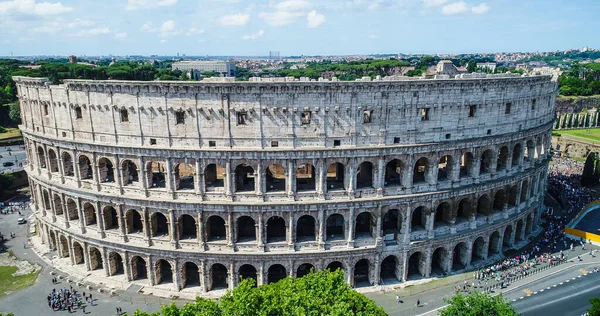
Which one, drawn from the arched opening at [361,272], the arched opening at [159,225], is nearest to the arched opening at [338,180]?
the arched opening at [361,272]

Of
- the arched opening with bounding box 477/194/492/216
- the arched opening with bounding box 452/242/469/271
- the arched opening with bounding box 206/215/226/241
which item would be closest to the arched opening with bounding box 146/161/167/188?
the arched opening with bounding box 206/215/226/241

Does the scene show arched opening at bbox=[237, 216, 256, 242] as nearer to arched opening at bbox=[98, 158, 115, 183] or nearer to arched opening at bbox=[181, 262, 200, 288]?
arched opening at bbox=[181, 262, 200, 288]

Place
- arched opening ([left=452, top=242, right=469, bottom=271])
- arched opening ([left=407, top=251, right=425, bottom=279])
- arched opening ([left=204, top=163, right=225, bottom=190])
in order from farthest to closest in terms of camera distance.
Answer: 1. arched opening ([left=452, top=242, right=469, bottom=271])
2. arched opening ([left=407, top=251, right=425, bottom=279])
3. arched opening ([left=204, top=163, right=225, bottom=190])

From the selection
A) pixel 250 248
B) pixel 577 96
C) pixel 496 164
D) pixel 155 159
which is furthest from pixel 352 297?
pixel 577 96

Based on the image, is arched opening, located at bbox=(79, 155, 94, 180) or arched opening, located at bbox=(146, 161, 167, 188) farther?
arched opening, located at bbox=(79, 155, 94, 180)

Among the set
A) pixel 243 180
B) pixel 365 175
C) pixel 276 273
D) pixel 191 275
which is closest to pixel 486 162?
pixel 365 175

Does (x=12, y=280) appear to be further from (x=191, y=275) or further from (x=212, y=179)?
(x=212, y=179)

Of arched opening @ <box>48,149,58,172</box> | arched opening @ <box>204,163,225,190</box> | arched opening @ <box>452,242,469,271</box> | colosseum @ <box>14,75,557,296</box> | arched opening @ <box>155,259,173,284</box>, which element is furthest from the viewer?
arched opening @ <box>48,149,58,172</box>
